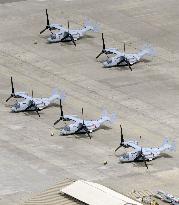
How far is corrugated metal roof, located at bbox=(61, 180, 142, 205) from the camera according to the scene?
15525 centimetres

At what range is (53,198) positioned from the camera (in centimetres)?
15812

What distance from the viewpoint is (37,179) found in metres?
180

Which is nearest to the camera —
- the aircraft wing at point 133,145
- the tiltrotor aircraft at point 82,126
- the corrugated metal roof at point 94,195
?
the corrugated metal roof at point 94,195

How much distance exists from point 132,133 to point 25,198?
89.6 feet

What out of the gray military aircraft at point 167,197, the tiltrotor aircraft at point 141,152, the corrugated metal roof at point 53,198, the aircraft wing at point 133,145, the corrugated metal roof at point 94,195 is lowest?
the tiltrotor aircraft at point 141,152

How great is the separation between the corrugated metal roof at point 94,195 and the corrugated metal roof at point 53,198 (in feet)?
1.82

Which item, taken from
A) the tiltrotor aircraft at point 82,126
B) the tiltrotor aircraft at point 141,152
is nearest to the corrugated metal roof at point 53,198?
the tiltrotor aircraft at point 141,152

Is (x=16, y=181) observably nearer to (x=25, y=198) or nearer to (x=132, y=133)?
(x=25, y=198)

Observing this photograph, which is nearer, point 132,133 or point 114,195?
point 114,195

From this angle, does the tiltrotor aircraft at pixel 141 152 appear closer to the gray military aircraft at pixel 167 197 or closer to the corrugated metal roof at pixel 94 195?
the gray military aircraft at pixel 167 197

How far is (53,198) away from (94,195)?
4136mm

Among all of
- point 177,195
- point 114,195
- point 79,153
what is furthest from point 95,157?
point 114,195

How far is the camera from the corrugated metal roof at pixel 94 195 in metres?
155

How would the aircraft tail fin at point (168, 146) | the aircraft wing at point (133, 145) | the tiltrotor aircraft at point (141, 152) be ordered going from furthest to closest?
the aircraft tail fin at point (168, 146) → the aircraft wing at point (133, 145) → the tiltrotor aircraft at point (141, 152)
